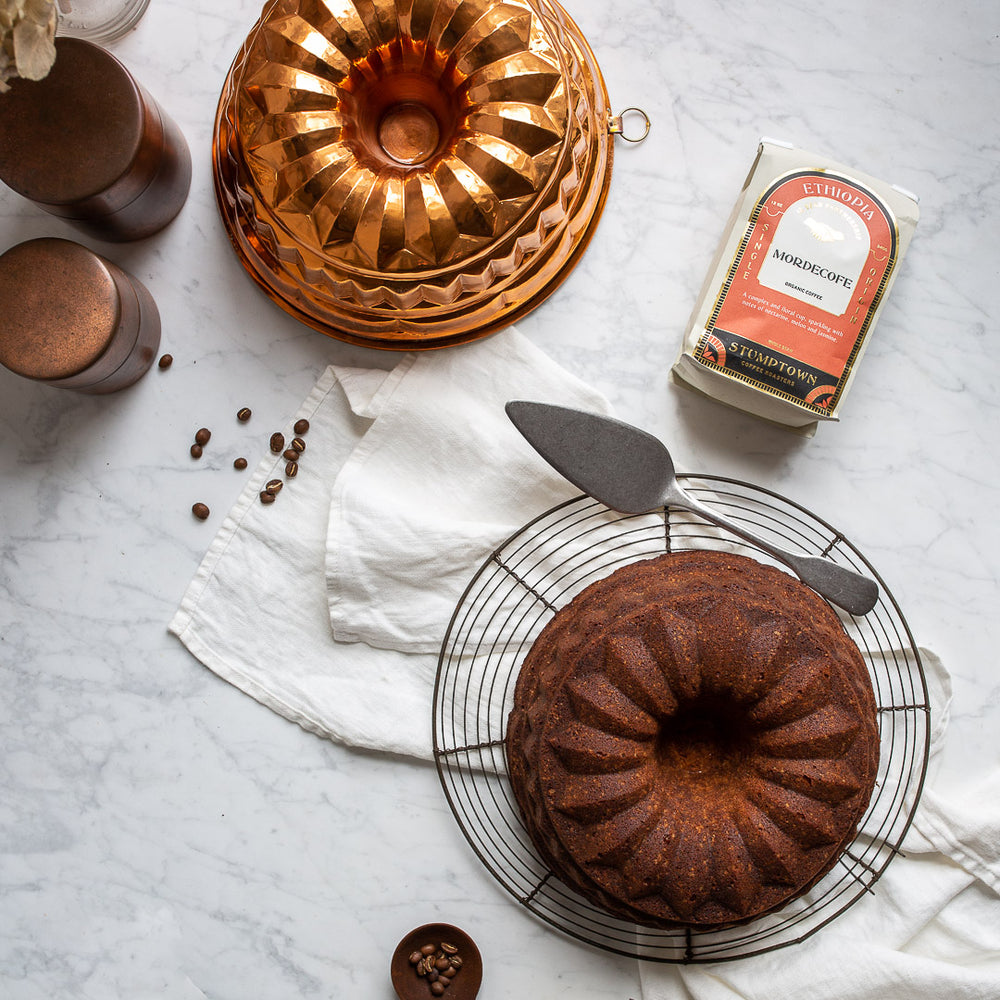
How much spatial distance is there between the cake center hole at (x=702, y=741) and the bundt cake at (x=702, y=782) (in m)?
0.01

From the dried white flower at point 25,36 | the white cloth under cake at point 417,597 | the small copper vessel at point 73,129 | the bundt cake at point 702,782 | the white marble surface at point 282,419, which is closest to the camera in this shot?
the dried white flower at point 25,36

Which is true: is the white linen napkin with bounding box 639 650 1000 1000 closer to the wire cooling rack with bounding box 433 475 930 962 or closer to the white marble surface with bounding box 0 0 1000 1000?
the wire cooling rack with bounding box 433 475 930 962

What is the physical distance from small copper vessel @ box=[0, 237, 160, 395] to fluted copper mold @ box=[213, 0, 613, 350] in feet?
0.97

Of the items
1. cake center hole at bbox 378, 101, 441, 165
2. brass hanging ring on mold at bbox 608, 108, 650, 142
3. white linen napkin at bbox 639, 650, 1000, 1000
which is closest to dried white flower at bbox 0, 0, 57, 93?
cake center hole at bbox 378, 101, 441, 165

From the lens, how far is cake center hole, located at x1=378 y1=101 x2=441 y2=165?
1500 mm

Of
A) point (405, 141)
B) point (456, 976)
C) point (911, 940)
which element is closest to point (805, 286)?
point (405, 141)

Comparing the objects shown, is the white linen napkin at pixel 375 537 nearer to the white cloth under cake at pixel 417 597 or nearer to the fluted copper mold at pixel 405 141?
the white cloth under cake at pixel 417 597

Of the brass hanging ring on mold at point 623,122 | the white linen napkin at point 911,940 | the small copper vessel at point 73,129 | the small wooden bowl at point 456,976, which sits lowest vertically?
the small wooden bowl at point 456,976

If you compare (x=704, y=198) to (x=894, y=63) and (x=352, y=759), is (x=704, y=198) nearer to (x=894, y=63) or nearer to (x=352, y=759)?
(x=894, y=63)

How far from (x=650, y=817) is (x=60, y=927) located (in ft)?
3.81

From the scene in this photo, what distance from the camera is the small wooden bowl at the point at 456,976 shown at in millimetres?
1554

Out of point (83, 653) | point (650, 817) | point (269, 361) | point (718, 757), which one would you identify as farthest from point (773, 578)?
point (83, 653)

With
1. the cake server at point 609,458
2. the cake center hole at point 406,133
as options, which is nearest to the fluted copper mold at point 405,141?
the cake center hole at point 406,133

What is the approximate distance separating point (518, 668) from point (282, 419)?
655mm
